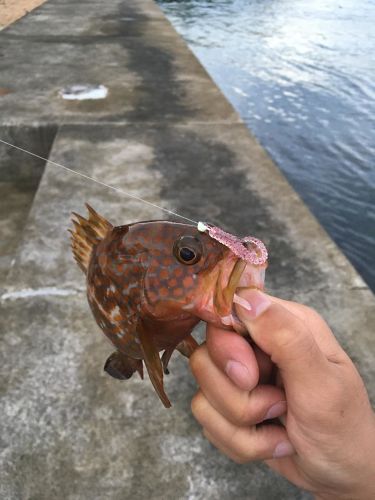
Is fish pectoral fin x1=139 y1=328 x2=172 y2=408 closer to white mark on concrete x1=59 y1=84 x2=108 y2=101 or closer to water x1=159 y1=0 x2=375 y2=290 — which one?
white mark on concrete x1=59 y1=84 x2=108 y2=101

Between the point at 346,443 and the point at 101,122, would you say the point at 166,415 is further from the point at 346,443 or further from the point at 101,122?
the point at 101,122

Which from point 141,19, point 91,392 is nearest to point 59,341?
point 91,392

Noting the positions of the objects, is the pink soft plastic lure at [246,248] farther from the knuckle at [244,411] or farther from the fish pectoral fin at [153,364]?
the knuckle at [244,411]

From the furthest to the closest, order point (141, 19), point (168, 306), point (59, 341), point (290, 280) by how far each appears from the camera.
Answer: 1. point (141, 19)
2. point (290, 280)
3. point (59, 341)
4. point (168, 306)

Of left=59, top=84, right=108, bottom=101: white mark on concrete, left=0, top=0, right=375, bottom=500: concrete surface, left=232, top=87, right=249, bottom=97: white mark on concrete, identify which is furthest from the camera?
left=232, top=87, right=249, bottom=97: white mark on concrete

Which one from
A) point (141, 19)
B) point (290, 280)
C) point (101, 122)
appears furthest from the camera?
point (141, 19)

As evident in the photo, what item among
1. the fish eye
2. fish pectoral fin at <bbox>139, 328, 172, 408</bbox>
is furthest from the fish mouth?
fish pectoral fin at <bbox>139, 328, 172, 408</bbox>

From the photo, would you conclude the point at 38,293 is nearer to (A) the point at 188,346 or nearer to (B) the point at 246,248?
(A) the point at 188,346
